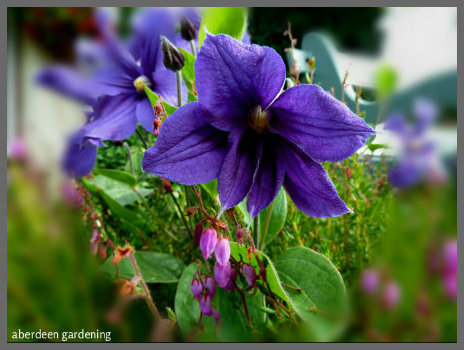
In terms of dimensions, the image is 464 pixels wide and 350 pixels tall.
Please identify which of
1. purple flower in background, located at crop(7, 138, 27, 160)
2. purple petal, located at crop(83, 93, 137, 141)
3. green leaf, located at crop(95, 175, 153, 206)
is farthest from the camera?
green leaf, located at crop(95, 175, 153, 206)

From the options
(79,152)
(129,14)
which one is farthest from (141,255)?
(129,14)

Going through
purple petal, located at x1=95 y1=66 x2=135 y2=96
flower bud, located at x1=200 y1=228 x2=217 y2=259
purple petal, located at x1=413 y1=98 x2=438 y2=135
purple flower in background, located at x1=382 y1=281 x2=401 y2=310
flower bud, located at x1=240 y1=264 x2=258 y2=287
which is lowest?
flower bud, located at x1=240 y1=264 x2=258 y2=287

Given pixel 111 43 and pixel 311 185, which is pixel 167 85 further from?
pixel 311 185

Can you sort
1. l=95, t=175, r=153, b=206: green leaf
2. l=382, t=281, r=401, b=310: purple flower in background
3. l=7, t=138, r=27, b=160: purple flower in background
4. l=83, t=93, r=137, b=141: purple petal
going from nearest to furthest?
l=382, t=281, r=401, b=310: purple flower in background, l=7, t=138, r=27, b=160: purple flower in background, l=83, t=93, r=137, b=141: purple petal, l=95, t=175, r=153, b=206: green leaf

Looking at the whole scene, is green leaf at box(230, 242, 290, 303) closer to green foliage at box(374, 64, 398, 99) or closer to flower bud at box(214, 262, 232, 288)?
flower bud at box(214, 262, 232, 288)

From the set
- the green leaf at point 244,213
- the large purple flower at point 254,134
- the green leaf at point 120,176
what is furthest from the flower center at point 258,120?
the green leaf at point 120,176

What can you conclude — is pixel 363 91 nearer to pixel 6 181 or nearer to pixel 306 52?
pixel 306 52

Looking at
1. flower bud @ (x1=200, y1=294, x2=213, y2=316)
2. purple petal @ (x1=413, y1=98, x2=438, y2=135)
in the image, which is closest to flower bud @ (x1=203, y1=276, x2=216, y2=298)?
flower bud @ (x1=200, y1=294, x2=213, y2=316)

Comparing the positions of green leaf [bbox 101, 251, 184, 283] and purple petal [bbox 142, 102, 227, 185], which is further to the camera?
green leaf [bbox 101, 251, 184, 283]
